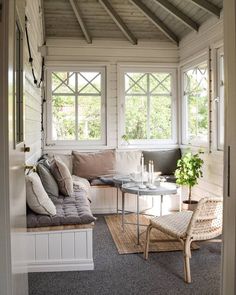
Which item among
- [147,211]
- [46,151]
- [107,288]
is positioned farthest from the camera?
[46,151]

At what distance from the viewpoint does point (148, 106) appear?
6.18m

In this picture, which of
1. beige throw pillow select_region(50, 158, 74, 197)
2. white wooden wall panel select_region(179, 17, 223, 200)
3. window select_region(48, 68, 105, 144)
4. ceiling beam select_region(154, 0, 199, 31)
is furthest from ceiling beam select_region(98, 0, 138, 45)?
beige throw pillow select_region(50, 158, 74, 197)

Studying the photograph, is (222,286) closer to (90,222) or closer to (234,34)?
(234,34)

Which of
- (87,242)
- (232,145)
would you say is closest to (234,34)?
(232,145)

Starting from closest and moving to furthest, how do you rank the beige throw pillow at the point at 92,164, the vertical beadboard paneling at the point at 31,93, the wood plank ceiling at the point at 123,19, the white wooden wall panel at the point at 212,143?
the vertical beadboard paneling at the point at 31,93
the white wooden wall panel at the point at 212,143
the wood plank ceiling at the point at 123,19
the beige throw pillow at the point at 92,164

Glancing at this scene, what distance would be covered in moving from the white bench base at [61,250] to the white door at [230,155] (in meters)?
1.91

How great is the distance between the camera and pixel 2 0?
136 centimetres

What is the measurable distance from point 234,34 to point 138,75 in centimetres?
489

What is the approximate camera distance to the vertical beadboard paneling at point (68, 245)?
3.14 m

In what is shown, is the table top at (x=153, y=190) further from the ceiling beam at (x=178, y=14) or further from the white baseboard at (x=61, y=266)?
the ceiling beam at (x=178, y=14)

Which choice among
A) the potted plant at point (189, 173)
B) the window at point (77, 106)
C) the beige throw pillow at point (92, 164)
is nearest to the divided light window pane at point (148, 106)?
the window at point (77, 106)

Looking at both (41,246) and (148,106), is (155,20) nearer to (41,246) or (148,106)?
(148,106)

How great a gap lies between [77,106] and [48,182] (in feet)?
7.97

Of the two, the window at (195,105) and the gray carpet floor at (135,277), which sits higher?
the window at (195,105)
